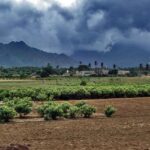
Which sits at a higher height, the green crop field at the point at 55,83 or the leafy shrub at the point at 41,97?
the green crop field at the point at 55,83

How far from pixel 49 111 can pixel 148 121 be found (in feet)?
21.3

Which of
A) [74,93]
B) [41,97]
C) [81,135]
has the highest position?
[74,93]

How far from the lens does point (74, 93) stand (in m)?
62.7

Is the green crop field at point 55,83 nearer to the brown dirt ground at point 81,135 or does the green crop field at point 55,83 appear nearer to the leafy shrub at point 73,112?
the leafy shrub at point 73,112

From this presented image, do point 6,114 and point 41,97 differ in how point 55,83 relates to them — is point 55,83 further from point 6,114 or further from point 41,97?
point 6,114

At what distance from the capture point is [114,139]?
21.0 meters

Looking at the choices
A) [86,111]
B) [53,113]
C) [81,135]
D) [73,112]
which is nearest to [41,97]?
[86,111]

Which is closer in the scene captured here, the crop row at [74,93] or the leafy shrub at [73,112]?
the leafy shrub at [73,112]

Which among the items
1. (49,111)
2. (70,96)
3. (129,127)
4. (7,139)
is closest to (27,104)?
(49,111)

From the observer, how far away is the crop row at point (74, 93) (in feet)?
196

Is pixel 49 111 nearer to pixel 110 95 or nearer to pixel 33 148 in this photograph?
pixel 33 148

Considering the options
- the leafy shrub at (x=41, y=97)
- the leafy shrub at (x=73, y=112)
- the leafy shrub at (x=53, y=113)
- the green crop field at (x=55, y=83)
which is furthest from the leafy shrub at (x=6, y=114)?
the green crop field at (x=55, y=83)

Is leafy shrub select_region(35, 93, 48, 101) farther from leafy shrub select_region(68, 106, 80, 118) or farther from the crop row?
leafy shrub select_region(68, 106, 80, 118)

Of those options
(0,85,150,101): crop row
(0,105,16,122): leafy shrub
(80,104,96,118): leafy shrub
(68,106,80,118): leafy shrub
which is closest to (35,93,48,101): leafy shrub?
(0,85,150,101): crop row
